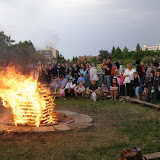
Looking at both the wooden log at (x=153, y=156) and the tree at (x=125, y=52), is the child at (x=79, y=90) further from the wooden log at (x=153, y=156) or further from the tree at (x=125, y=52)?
the tree at (x=125, y=52)

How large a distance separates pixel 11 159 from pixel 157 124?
14.2 feet

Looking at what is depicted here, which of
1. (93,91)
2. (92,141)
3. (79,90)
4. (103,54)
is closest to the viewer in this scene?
(92,141)

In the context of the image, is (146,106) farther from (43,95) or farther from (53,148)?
(53,148)

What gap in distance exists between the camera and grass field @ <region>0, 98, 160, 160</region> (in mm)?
4137

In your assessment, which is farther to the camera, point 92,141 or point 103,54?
point 103,54

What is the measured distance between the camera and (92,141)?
492cm

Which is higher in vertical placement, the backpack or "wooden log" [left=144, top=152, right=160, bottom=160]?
the backpack

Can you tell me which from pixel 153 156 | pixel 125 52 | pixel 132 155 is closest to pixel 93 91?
pixel 153 156

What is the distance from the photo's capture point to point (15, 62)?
20.0 m

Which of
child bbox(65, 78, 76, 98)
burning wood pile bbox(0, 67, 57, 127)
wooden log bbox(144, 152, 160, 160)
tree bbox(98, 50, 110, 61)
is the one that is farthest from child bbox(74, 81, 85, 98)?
tree bbox(98, 50, 110, 61)

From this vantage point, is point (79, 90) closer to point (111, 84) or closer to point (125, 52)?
point (111, 84)

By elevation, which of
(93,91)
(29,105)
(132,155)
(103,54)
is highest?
(103,54)

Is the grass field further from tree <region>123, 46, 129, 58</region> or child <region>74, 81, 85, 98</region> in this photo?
tree <region>123, 46, 129, 58</region>

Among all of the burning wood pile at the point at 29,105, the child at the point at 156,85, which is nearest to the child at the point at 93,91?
the child at the point at 156,85
